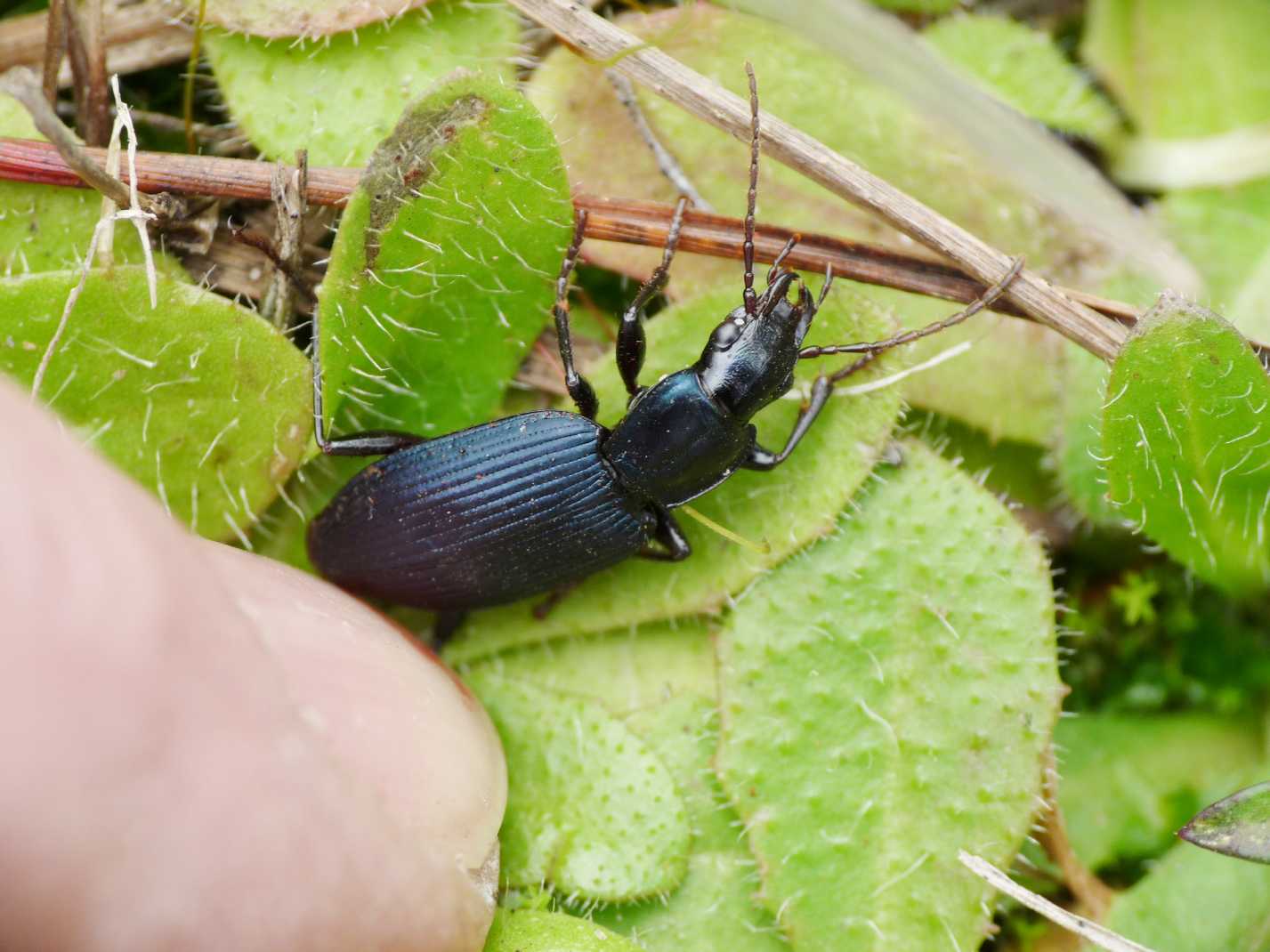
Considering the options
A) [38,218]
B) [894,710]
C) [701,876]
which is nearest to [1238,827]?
[894,710]

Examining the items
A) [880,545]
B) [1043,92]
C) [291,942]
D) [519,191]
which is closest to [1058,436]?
[880,545]

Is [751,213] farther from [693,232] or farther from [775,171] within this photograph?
[775,171]

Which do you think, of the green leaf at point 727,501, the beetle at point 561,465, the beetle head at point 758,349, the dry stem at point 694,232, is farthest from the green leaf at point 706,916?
the dry stem at point 694,232

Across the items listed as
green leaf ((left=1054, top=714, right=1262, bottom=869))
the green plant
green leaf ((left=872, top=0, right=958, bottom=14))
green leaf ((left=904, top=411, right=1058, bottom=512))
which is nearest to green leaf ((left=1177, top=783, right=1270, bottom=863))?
the green plant

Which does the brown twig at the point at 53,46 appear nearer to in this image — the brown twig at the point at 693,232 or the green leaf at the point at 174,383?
the brown twig at the point at 693,232

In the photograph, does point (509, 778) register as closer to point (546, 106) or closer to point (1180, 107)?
point (546, 106)
